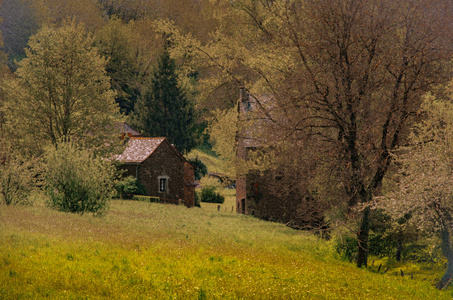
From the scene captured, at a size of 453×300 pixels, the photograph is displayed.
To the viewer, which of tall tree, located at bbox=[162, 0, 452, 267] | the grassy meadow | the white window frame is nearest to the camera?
the grassy meadow

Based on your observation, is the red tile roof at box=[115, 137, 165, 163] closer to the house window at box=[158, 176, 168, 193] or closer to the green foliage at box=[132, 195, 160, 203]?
the house window at box=[158, 176, 168, 193]

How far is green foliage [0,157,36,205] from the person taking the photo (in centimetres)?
2177

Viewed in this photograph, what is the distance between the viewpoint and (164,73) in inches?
2633

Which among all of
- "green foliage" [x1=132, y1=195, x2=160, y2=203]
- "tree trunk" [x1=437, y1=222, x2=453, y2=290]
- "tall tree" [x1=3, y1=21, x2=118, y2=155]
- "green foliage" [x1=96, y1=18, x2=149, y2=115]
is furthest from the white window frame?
"tree trunk" [x1=437, y1=222, x2=453, y2=290]

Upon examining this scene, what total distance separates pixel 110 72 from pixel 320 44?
6518 centimetres

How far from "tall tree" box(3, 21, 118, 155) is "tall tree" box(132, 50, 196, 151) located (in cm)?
2920

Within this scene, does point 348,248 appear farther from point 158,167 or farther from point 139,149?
point 139,149

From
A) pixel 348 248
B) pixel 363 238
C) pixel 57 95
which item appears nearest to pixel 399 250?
pixel 348 248

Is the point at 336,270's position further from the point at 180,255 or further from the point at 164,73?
the point at 164,73

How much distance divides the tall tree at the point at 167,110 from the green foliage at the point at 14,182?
41.6 meters

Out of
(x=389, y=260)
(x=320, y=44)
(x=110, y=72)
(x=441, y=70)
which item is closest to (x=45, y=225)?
(x=320, y=44)

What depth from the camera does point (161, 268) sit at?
476 inches

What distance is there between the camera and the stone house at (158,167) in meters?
45.3

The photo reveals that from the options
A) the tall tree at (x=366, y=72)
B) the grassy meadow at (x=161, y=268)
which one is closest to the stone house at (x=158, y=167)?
the grassy meadow at (x=161, y=268)
